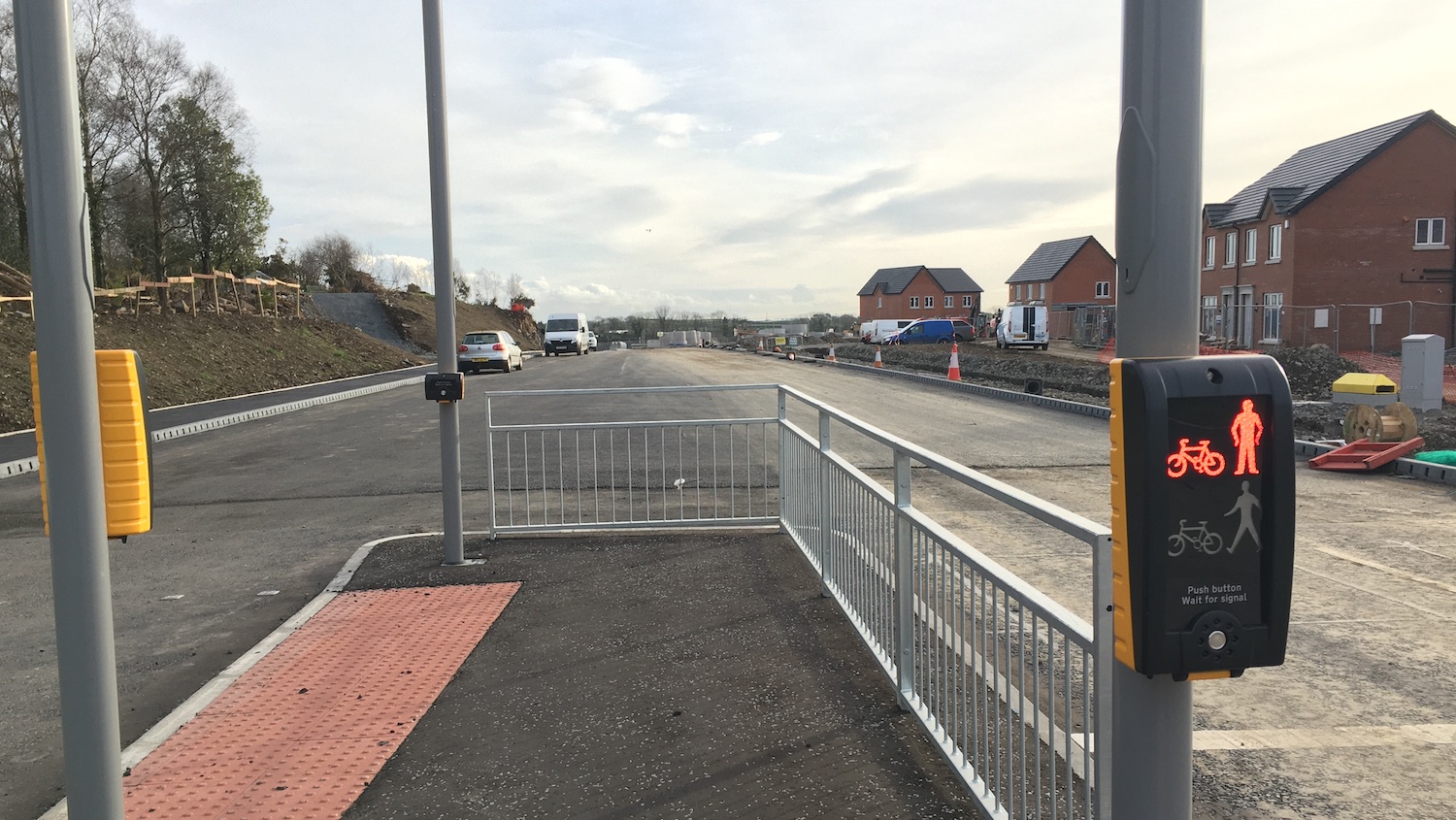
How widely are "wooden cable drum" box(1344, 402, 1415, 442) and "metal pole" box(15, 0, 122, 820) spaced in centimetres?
1394

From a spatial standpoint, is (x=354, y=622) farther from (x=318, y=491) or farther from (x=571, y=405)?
(x=571, y=405)

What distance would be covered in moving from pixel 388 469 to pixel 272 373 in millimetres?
19138

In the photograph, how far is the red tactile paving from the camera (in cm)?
393

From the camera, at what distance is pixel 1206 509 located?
6.88 ft

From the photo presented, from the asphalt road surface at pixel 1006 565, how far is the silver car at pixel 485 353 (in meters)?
20.5

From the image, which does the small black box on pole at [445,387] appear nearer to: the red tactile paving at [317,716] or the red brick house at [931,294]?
the red tactile paving at [317,716]

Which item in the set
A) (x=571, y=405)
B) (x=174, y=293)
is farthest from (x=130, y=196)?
(x=571, y=405)

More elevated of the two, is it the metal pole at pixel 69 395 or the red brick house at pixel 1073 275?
the red brick house at pixel 1073 275

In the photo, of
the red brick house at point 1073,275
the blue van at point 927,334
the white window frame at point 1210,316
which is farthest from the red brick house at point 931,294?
the white window frame at point 1210,316

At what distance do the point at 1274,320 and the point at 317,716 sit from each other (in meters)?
46.4

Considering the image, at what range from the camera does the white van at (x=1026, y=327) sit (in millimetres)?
47938

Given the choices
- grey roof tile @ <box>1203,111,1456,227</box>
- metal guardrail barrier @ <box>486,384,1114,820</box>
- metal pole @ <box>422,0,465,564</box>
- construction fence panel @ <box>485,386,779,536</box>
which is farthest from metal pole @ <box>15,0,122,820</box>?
grey roof tile @ <box>1203,111,1456,227</box>

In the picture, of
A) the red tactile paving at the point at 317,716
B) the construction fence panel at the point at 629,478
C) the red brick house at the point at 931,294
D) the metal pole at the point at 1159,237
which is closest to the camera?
the metal pole at the point at 1159,237

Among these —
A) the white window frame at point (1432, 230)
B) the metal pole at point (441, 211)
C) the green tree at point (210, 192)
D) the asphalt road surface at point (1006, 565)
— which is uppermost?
the green tree at point (210, 192)
